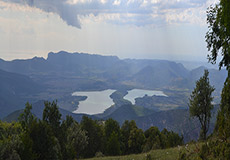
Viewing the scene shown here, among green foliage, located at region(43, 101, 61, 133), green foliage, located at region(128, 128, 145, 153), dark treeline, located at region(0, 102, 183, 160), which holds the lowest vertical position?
green foliage, located at region(128, 128, 145, 153)

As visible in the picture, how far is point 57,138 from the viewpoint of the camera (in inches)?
1796

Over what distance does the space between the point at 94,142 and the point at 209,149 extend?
183 feet

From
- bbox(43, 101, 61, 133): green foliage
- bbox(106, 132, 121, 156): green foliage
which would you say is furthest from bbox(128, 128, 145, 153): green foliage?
bbox(43, 101, 61, 133): green foliage

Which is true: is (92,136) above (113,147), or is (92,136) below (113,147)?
above

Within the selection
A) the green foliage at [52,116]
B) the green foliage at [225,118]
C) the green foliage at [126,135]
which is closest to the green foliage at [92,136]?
the green foliage at [126,135]

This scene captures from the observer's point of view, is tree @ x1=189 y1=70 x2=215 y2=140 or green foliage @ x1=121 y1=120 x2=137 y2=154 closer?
tree @ x1=189 y1=70 x2=215 y2=140

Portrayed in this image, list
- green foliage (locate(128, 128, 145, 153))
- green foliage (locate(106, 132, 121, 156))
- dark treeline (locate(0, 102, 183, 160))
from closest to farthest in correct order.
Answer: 1. dark treeline (locate(0, 102, 183, 160))
2. green foliage (locate(106, 132, 121, 156))
3. green foliage (locate(128, 128, 145, 153))

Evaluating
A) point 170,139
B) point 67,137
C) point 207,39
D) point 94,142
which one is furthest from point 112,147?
point 207,39

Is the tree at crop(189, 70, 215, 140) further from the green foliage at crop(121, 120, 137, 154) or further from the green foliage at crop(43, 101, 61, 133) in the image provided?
the green foliage at crop(121, 120, 137, 154)

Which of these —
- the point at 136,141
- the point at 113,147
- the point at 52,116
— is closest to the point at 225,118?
the point at 52,116

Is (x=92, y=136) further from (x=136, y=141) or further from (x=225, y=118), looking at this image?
(x=225, y=118)

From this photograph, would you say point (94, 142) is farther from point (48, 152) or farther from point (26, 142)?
point (26, 142)

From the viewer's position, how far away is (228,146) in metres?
15.9

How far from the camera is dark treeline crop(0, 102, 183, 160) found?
28656 mm
